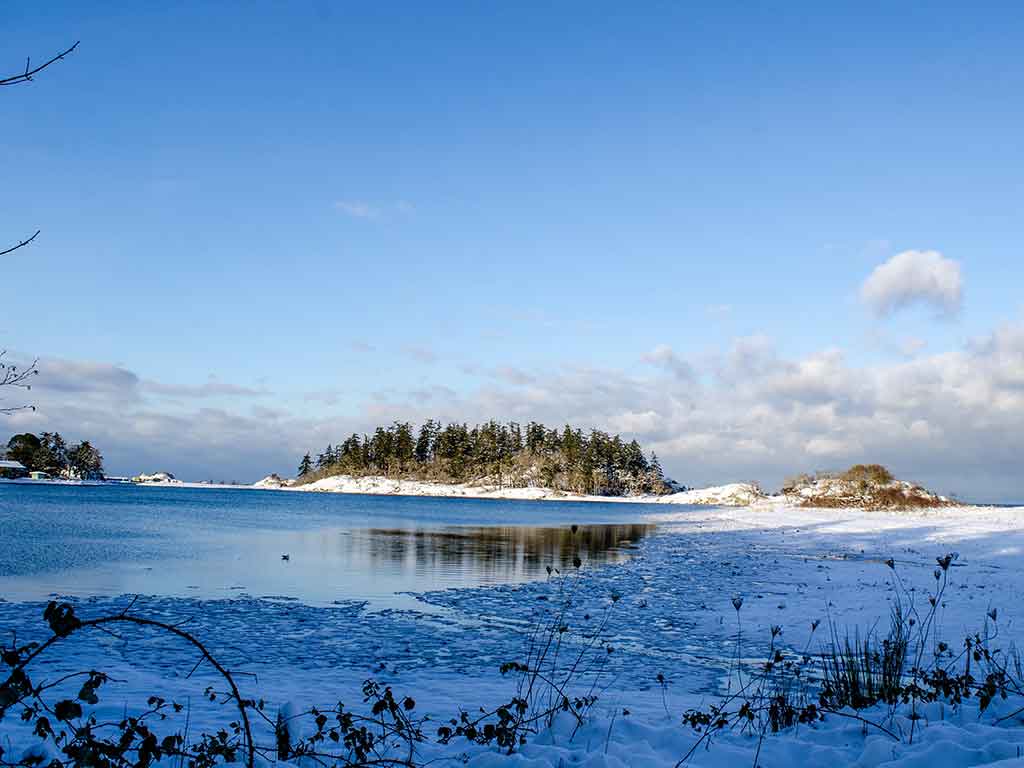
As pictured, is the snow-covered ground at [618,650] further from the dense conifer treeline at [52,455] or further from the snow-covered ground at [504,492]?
the dense conifer treeline at [52,455]

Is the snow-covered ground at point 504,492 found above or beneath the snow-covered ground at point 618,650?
A: beneath

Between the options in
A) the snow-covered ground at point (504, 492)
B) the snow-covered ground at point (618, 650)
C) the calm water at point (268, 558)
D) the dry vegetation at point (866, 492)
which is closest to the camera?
the snow-covered ground at point (618, 650)

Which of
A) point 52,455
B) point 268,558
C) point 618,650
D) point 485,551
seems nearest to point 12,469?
point 52,455

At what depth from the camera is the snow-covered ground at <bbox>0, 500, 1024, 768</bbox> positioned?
6172 mm

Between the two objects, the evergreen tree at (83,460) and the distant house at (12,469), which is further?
the evergreen tree at (83,460)

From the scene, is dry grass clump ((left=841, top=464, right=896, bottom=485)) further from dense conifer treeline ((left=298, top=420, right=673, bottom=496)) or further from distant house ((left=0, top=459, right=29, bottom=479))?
distant house ((left=0, top=459, right=29, bottom=479))

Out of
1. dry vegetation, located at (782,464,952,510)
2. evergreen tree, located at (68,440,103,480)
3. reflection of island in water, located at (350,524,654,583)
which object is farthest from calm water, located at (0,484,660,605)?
evergreen tree, located at (68,440,103,480)

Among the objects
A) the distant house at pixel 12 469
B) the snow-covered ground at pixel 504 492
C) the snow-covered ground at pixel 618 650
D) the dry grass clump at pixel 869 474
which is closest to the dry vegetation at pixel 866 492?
the dry grass clump at pixel 869 474

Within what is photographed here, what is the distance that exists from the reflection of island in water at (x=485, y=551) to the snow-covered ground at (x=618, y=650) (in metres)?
3.58

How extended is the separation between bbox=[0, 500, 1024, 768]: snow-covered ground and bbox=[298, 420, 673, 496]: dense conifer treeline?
157 meters

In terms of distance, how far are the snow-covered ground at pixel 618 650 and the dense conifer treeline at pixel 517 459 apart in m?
157

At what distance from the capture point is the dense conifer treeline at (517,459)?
181625 millimetres

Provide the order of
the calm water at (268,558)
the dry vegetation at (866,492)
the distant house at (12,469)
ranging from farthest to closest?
the distant house at (12,469)
the dry vegetation at (866,492)
the calm water at (268,558)

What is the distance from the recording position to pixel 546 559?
30.2 metres
